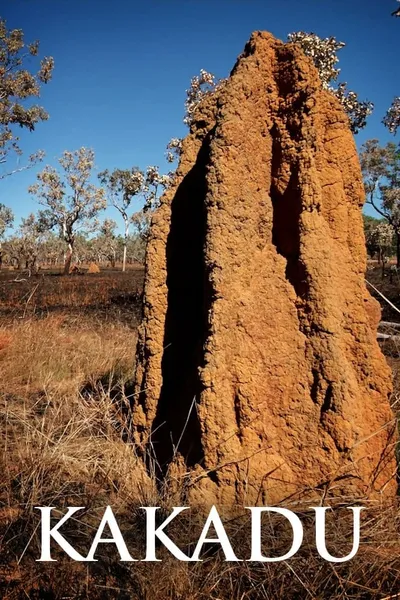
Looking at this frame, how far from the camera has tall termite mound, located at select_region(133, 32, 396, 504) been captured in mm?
2316

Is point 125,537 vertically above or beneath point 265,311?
beneath

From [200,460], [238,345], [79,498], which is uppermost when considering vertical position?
[238,345]

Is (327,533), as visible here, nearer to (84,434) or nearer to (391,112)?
(84,434)

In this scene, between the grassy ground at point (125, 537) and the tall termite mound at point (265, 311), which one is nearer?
the grassy ground at point (125, 537)

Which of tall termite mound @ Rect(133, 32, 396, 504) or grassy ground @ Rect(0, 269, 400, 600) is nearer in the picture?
grassy ground @ Rect(0, 269, 400, 600)

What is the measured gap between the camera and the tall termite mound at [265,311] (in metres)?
2.32

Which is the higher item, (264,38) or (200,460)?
(264,38)

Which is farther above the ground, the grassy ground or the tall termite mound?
the tall termite mound

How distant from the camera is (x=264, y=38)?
2844 mm

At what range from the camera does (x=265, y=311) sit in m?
2.52

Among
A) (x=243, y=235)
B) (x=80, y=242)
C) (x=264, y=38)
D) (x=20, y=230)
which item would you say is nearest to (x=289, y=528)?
(x=243, y=235)

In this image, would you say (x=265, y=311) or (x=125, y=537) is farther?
(x=265, y=311)

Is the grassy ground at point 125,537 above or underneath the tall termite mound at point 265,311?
underneath

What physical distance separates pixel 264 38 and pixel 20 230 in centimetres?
6412
